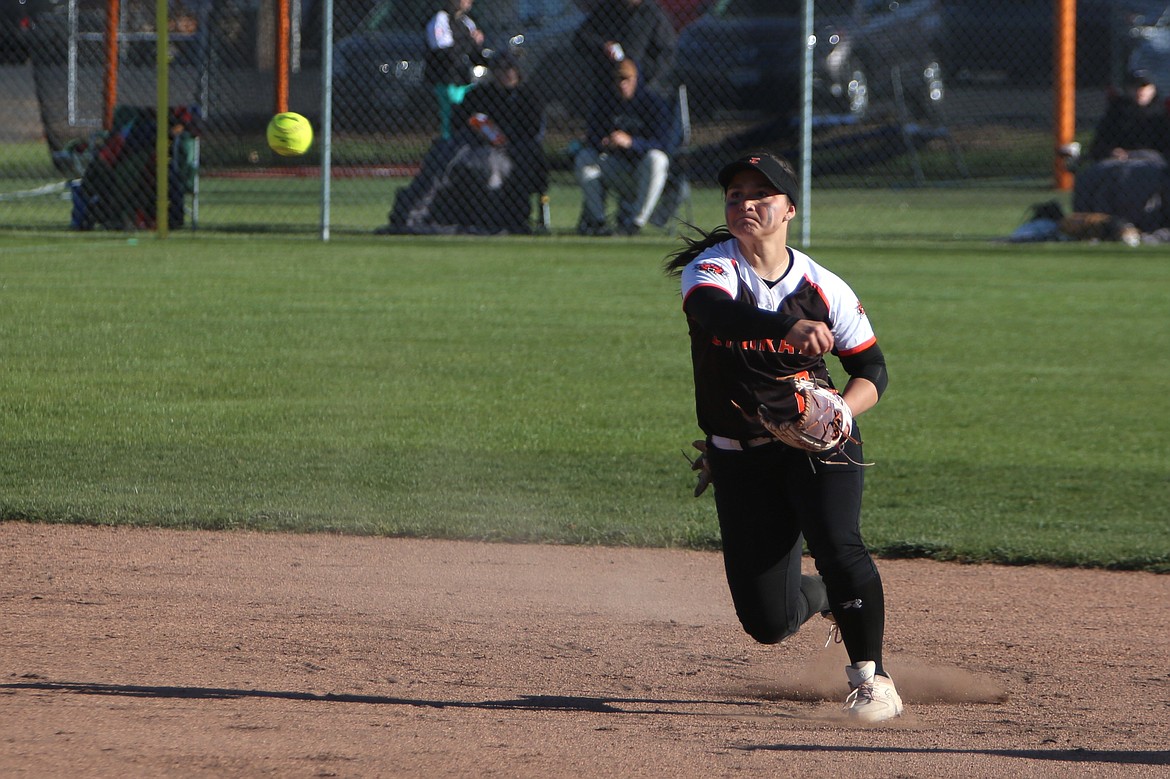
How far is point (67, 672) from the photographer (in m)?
4.26

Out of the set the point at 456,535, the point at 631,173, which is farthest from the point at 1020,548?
the point at 631,173

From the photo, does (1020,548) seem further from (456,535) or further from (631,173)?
(631,173)

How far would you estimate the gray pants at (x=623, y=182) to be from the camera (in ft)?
47.6

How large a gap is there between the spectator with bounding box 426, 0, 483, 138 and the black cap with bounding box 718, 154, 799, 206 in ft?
35.9

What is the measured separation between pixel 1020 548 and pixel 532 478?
2125mm

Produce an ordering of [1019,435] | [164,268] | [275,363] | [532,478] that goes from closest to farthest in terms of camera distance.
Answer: [532,478]
[1019,435]
[275,363]
[164,268]

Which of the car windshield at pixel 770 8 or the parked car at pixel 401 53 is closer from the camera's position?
the parked car at pixel 401 53

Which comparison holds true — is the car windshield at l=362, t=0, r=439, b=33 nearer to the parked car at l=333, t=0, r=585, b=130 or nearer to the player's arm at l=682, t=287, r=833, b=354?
the parked car at l=333, t=0, r=585, b=130

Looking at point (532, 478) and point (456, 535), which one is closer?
point (456, 535)

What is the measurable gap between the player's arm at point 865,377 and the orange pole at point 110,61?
1222 centimetres

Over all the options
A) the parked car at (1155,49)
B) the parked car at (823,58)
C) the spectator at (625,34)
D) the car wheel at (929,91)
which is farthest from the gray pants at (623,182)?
the parked car at (1155,49)

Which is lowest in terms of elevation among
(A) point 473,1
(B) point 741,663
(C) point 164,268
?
(C) point 164,268

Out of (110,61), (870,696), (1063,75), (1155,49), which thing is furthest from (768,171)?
(1155,49)

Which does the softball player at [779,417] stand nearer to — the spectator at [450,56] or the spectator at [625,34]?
the spectator at [450,56]
